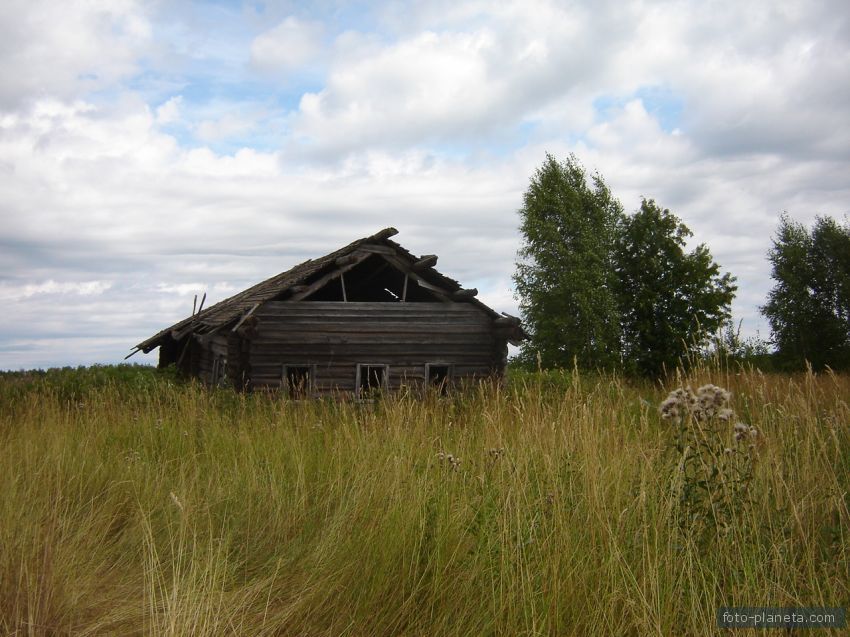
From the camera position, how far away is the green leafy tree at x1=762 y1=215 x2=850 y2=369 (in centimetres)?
3538

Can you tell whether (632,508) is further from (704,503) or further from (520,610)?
(520,610)

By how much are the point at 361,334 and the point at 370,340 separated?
0.27 metres

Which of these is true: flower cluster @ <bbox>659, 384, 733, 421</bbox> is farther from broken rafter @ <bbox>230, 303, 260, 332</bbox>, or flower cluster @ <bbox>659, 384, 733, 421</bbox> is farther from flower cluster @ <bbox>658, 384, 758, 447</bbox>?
broken rafter @ <bbox>230, 303, 260, 332</bbox>

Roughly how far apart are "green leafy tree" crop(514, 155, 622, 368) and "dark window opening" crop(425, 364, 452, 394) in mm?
12346

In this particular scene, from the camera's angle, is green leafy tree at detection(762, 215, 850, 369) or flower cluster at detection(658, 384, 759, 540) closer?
flower cluster at detection(658, 384, 759, 540)

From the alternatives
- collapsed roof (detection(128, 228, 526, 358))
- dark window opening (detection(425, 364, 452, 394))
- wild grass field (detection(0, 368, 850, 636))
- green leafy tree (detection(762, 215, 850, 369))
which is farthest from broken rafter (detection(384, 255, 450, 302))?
green leafy tree (detection(762, 215, 850, 369))

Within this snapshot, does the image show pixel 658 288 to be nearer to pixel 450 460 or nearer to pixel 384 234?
pixel 384 234

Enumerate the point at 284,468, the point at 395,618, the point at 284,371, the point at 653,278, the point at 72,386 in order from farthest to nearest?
the point at 653,278
the point at 284,371
the point at 72,386
the point at 284,468
the point at 395,618

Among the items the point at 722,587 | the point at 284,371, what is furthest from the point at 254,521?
the point at 284,371

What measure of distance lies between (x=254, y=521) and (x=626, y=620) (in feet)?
9.48

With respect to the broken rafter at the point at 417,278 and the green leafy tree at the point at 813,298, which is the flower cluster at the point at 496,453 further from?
the green leafy tree at the point at 813,298

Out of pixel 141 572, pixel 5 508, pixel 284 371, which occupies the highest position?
pixel 284 371

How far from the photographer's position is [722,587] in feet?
11.1

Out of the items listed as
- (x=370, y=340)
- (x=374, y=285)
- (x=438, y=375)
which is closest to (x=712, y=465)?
(x=370, y=340)
